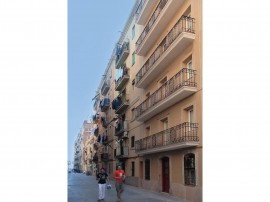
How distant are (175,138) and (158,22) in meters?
4.87

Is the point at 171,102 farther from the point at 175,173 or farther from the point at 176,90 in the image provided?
the point at 175,173

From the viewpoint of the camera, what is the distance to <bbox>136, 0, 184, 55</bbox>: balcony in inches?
488

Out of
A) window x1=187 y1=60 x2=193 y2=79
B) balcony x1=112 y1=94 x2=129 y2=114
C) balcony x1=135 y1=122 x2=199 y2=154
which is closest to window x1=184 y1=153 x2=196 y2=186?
balcony x1=135 y1=122 x2=199 y2=154

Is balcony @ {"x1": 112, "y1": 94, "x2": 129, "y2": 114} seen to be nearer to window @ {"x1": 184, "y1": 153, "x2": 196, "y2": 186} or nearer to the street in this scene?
the street

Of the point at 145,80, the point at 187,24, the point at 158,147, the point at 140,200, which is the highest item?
the point at 187,24

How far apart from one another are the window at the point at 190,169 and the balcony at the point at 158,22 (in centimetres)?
526

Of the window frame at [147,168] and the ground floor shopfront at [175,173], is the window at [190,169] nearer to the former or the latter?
the ground floor shopfront at [175,173]

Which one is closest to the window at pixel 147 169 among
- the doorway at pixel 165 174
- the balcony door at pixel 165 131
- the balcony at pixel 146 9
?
the doorway at pixel 165 174
